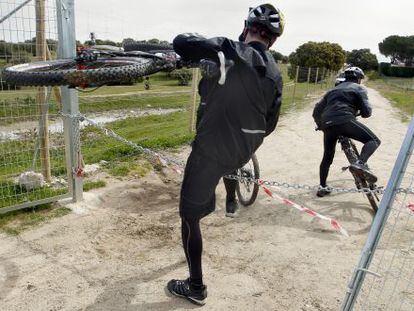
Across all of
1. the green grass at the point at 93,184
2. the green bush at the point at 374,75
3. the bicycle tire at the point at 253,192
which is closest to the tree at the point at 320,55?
the green bush at the point at 374,75

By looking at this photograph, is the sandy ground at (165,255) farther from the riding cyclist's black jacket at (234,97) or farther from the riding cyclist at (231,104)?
the riding cyclist's black jacket at (234,97)

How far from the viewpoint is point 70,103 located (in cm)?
516

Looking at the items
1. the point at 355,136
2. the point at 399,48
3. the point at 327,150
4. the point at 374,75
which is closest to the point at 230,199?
the point at 327,150

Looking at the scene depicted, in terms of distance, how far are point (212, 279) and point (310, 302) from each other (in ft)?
2.99

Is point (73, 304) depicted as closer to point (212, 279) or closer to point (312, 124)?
point (212, 279)

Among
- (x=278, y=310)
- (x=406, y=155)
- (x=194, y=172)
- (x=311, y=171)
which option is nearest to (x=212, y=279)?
(x=278, y=310)

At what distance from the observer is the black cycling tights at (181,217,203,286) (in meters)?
3.39

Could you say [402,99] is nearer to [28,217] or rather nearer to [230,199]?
[230,199]

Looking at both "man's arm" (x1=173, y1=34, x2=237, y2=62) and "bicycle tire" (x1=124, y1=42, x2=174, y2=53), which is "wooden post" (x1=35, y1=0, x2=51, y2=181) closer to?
"bicycle tire" (x1=124, y1=42, x2=174, y2=53)

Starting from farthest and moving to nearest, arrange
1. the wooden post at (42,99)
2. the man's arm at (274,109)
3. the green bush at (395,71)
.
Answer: the green bush at (395,71)
the wooden post at (42,99)
the man's arm at (274,109)

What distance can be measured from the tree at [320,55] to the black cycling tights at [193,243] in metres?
42.7

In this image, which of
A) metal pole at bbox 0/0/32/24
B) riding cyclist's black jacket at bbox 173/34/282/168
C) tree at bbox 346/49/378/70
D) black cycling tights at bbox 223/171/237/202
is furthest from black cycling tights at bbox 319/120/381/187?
tree at bbox 346/49/378/70

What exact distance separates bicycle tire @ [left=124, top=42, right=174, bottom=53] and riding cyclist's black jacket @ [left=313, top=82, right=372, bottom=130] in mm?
2608

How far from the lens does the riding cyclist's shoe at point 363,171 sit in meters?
5.38
